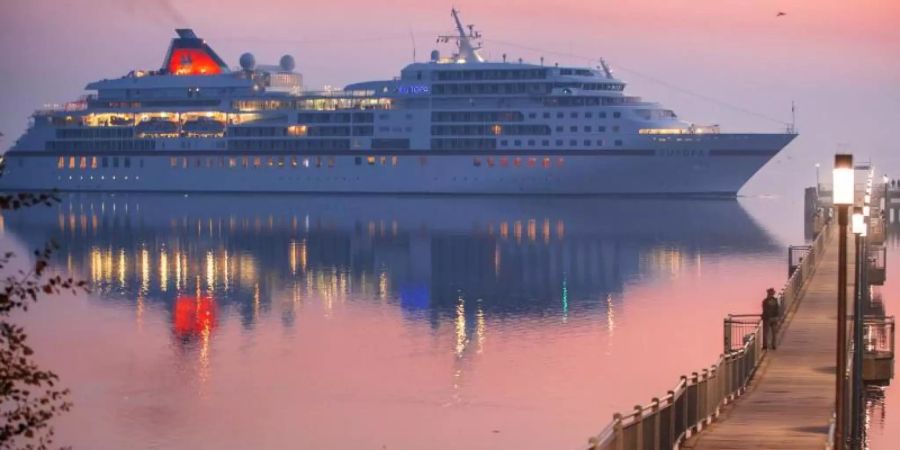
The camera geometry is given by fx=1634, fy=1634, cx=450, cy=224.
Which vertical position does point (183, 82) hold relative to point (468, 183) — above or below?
above

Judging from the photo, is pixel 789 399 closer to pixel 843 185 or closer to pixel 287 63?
pixel 843 185

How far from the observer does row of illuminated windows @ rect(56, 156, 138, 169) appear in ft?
378

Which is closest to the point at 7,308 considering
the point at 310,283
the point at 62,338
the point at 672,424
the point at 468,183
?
the point at 672,424

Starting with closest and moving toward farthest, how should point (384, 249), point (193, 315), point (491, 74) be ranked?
point (193, 315), point (384, 249), point (491, 74)

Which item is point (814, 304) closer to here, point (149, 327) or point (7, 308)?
point (149, 327)

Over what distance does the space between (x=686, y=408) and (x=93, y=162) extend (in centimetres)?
10212

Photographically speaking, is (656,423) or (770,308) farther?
(770,308)

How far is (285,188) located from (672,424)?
9695 cm

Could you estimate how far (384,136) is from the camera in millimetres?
107625

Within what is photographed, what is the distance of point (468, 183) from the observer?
352ft

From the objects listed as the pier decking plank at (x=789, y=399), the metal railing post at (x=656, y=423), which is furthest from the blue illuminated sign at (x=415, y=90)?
the metal railing post at (x=656, y=423)

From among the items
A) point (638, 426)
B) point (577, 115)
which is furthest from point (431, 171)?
point (638, 426)

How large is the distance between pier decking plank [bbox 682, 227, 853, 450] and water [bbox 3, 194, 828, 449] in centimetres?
307

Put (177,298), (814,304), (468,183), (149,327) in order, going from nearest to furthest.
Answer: (814,304) < (149,327) < (177,298) < (468,183)
